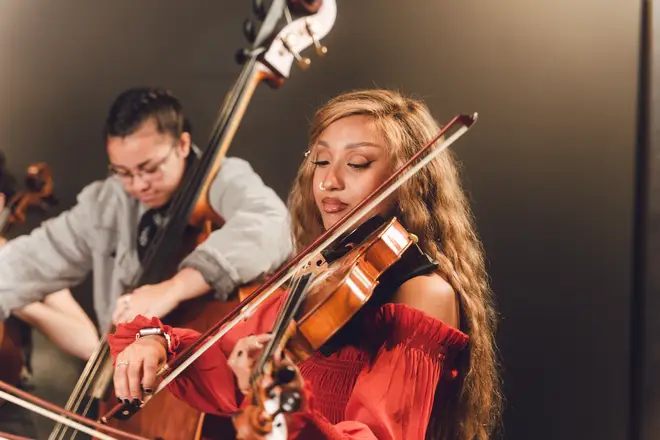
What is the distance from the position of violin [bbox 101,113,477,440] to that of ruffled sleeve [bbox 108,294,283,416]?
0.33 feet

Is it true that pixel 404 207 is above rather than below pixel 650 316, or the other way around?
above

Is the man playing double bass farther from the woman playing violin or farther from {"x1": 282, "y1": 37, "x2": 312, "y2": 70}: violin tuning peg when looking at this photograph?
{"x1": 282, "y1": 37, "x2": 312, "y2": 70}: violin tuning peg

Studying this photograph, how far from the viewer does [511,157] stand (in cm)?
171

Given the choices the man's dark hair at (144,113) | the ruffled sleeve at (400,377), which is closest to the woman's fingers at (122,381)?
the ruffled sleeve at (400,377)

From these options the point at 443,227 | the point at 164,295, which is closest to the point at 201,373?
the point at 164,295

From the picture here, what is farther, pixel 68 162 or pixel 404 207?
pixel 68 162

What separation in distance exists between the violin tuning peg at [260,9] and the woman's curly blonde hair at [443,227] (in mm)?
302

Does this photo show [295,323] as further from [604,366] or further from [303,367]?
[604,366]

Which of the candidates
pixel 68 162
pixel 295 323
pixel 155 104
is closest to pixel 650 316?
pixel 295 323

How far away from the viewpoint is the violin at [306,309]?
108 centimetres

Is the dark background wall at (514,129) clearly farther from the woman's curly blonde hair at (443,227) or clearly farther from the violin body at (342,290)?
the violin body at (342,290)

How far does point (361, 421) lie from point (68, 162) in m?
1.12

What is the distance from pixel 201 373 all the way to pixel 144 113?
2.41 feet

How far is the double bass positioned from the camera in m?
1.69
